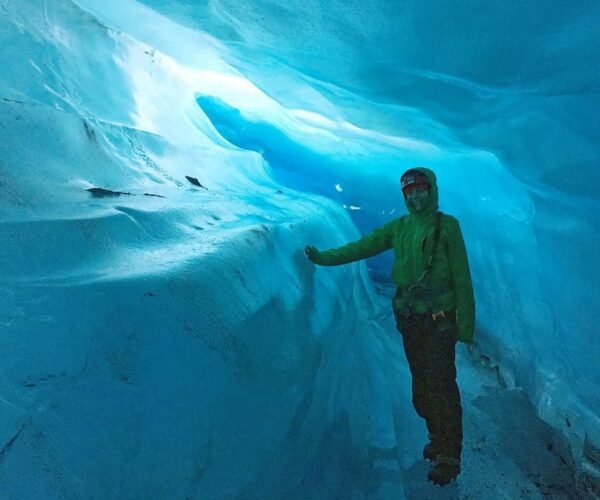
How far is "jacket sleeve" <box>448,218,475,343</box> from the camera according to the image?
213cm

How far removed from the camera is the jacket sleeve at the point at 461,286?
213 centimetres

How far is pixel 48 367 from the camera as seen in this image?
1.31m

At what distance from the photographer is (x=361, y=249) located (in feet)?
8.43

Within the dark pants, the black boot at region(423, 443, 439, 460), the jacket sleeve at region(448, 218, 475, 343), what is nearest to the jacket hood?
the jacket sleeve at region(448, 218, 475, 343)

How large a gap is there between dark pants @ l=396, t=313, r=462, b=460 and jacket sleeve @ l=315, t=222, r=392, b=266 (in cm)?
51

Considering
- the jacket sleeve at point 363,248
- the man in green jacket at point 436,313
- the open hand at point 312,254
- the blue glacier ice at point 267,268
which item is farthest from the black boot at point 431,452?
the open hand at point 312,254

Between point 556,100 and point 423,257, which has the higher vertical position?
point 556,100

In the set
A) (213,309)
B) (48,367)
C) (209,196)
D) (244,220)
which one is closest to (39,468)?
(48,367)

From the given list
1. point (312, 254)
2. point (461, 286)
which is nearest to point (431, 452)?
point (461, 286)

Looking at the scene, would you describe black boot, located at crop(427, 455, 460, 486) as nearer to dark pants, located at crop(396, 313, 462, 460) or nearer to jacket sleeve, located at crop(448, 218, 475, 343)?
dark pants, located at crop(396, 313, 462, 460)

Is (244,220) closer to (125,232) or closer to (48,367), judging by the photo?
(125,232)

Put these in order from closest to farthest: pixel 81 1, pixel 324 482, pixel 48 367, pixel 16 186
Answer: pixel 48 367
pixel 16 186
pixel 324 482
pixel 81 1

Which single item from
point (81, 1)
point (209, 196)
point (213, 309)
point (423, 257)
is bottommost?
point (213, 309)

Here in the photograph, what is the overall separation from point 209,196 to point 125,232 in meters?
1.76
